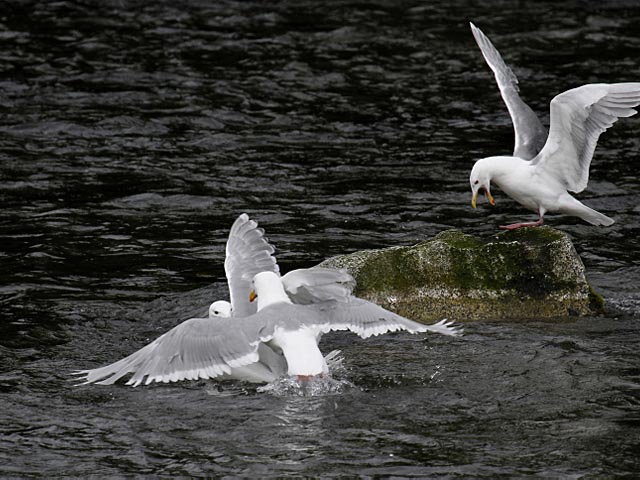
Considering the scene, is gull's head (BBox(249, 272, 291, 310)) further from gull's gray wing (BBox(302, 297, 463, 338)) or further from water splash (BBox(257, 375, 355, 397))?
water splash (BBox(257, 375, 355, 397))

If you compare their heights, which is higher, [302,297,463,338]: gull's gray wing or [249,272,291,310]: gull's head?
[249,272,291,310]: gull's head

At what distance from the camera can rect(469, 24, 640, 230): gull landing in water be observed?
10.5 m

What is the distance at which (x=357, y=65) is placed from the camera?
17.4 metres

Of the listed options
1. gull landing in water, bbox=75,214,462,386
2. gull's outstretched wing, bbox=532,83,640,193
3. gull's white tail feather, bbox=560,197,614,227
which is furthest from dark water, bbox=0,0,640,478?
gull's outstretched wing, bbox=532,83,640,193

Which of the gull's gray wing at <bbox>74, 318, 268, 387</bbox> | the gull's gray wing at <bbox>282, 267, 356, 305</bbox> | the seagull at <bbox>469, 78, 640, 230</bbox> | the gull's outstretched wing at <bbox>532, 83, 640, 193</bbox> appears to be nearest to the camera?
the gull's gray wing at <bbox>74, 318, 268, 387</bbox>

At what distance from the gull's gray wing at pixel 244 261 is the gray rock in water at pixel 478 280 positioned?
28.9 inches

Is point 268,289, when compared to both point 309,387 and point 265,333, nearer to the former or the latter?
point 265,333

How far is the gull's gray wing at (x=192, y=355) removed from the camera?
793 centimetres

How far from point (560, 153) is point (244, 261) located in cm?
317

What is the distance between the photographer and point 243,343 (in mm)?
8055

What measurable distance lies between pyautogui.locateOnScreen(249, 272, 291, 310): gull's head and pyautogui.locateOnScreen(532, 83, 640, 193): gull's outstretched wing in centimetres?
315

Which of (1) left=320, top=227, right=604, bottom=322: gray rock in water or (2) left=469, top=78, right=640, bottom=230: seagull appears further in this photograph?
(2) left=469, top=78, right=640, bottom=230: seagull

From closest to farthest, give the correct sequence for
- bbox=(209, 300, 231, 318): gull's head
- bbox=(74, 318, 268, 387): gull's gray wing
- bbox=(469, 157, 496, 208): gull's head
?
1. bbox=(74, 318, 268, 387): gull's gray wing
2. bbox=(209, 300, 231, 318): gull's head
3. bbox=(469, 157, 496, 208): gull's head

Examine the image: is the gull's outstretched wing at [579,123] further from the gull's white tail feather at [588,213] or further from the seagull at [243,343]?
the seagull at [243,343]
